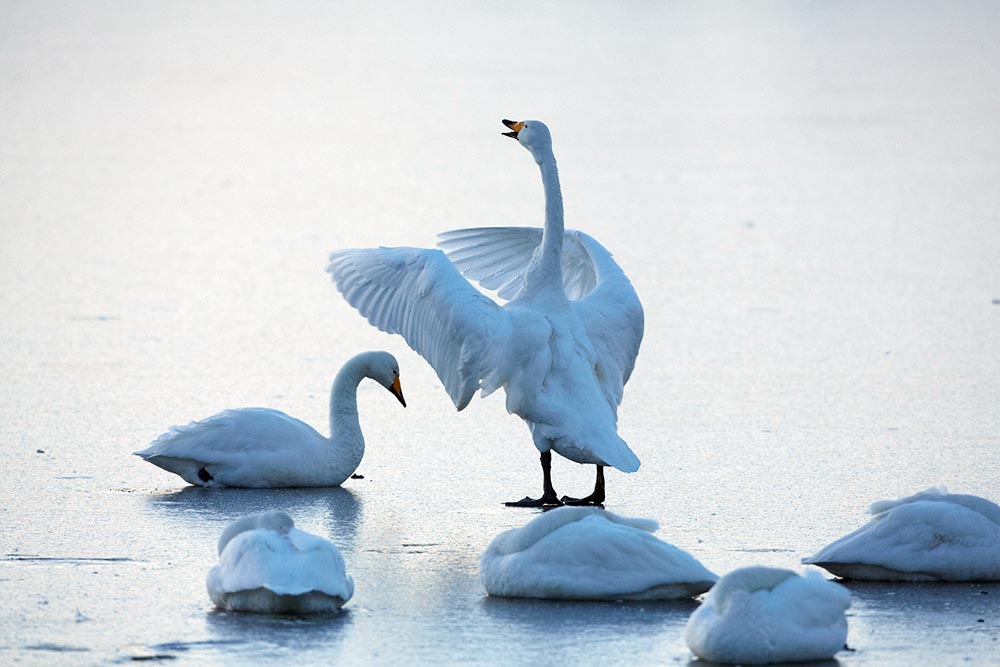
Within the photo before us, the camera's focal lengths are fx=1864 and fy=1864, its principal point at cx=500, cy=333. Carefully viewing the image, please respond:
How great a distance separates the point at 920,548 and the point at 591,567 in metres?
1.12

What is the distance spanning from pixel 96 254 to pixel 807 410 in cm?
666

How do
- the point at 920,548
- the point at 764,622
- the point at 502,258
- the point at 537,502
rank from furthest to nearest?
the point at 502,258
the point at 537,502
the point at 920,548
the point at 764,622

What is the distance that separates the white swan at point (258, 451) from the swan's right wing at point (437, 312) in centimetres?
45

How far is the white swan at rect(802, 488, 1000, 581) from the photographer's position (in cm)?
612

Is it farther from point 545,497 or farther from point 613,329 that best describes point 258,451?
point 613,329

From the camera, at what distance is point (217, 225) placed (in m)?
15.4

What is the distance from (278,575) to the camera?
5.58 m

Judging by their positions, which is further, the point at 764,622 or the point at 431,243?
the point at 431,243

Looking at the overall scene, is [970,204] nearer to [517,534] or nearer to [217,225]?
[217,225]

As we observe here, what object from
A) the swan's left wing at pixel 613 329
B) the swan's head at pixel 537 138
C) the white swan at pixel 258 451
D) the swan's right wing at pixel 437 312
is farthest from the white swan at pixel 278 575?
the swan's head at pixel 537 138

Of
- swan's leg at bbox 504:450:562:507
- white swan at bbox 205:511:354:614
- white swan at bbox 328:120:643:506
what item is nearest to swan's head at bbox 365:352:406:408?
white swan at bbox 328:120:643:506

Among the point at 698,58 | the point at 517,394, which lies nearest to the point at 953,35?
the point at 698,58

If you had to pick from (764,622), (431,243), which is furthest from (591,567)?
(431,243)

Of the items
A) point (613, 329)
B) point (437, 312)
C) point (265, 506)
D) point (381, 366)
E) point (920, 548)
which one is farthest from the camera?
point (613, 329)
